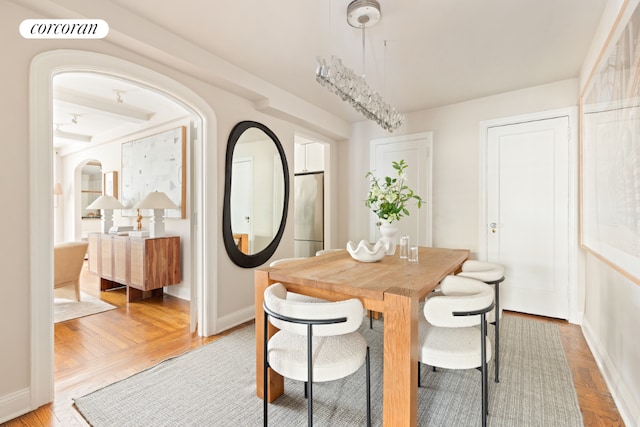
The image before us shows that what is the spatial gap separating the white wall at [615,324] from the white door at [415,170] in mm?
1632

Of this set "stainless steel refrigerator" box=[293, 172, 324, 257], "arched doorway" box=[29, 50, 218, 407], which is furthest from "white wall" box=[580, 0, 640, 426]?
"stainless steel refrigerator" box=[293, 172, 324, 257]

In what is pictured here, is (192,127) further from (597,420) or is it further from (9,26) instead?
(597,420)

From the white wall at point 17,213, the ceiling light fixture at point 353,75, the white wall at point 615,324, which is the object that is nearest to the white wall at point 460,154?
the white wall at point 615,324

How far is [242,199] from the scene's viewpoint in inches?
124

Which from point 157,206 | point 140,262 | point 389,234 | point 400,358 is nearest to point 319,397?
point 400,358

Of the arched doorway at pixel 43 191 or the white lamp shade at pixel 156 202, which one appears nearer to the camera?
the arched doorway at pixel 43 191

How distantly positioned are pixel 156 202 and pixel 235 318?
1.76 m

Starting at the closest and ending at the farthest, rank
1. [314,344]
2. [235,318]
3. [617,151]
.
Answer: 1. [314,344]
2. [617,151]
3. [235,318]

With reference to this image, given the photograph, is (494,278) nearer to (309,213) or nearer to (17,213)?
(17,213)

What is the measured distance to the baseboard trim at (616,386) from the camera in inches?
61.3

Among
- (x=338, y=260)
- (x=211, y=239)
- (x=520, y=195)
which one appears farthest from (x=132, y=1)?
(x=520, y=195)

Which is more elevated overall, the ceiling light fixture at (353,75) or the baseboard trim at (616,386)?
the ceiling light fixture at (353,75)

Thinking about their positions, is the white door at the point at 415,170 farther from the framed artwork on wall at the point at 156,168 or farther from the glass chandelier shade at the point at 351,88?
the framed artwork on wall at the point at 156,168

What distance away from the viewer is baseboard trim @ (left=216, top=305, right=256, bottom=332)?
2850mm
